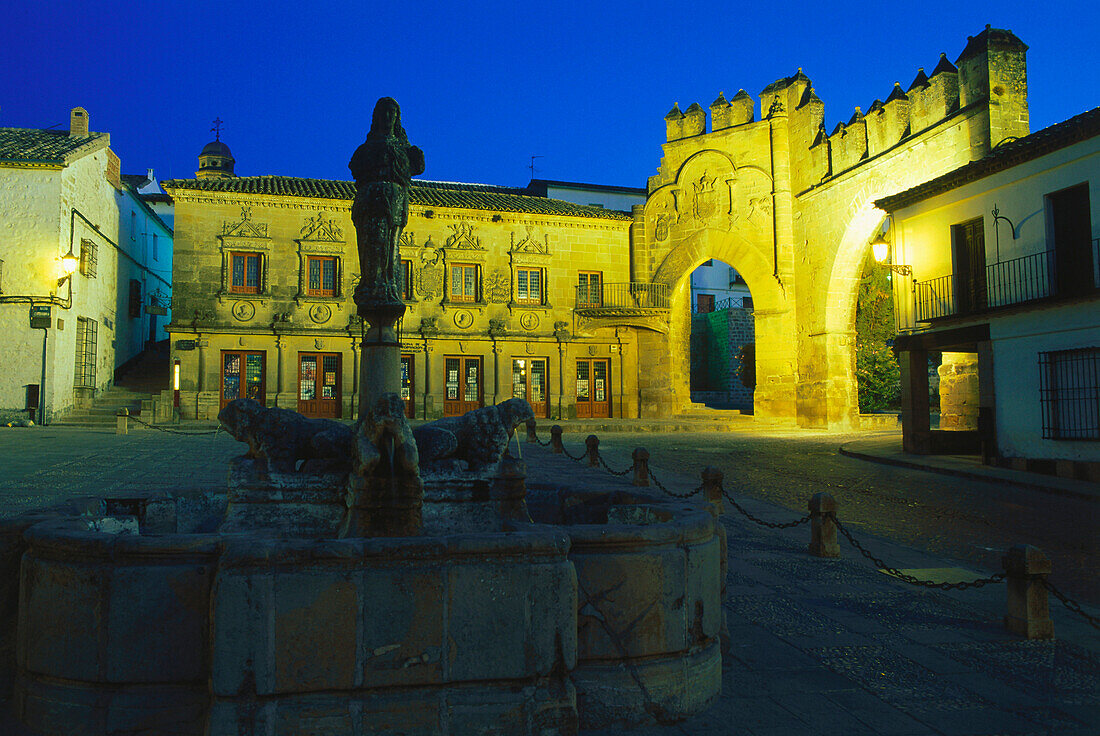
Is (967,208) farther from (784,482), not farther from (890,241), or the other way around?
(784,482)

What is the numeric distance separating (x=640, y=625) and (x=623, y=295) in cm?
2478

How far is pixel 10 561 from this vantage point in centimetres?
322

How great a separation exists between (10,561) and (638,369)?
984 inches

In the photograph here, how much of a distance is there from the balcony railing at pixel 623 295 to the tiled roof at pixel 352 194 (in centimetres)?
279

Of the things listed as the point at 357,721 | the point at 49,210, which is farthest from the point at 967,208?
the point at 49,210

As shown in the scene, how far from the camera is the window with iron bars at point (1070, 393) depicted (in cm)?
1188

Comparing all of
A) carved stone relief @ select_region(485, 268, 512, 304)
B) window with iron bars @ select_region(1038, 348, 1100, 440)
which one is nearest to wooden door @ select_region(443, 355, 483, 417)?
carved stone relief @ select_region(485, 268, 512, 304)

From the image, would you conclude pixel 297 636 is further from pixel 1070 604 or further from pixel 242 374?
pixel 242 374

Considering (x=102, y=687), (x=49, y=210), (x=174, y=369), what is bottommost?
(x=102, y=687)

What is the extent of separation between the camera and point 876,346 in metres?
31.7

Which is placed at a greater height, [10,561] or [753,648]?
[10,561]

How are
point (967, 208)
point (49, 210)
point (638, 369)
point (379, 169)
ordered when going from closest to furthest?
point (379, 169) < point (967, 208) < point (49, 210) < point (638, 369)

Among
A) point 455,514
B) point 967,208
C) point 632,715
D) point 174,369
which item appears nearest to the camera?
point 632,715

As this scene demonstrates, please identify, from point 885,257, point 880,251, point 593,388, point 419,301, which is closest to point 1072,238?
point 880,251
